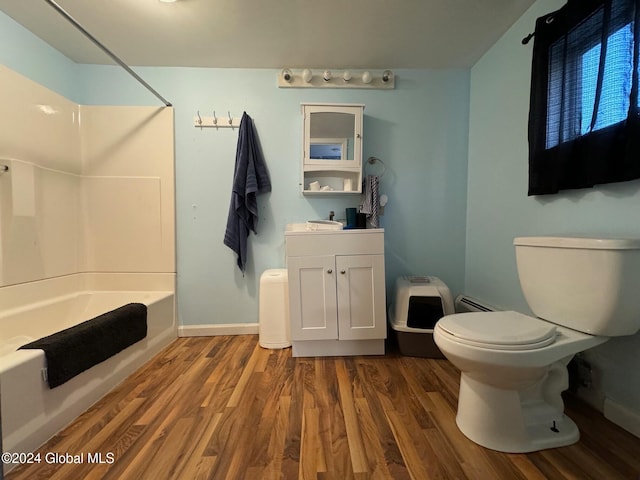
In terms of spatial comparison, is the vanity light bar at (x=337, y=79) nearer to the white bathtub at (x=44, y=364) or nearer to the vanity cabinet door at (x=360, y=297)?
the vanity cabinet door at (x=360, y=297)

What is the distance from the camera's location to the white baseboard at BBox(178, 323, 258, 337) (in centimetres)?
207

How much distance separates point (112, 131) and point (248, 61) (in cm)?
117

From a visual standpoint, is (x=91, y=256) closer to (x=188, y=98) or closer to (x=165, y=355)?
(x=165, y=355)

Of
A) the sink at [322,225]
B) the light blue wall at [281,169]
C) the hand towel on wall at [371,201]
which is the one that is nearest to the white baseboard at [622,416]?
the light blue wall at [281,169]

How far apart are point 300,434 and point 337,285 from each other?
0.82m

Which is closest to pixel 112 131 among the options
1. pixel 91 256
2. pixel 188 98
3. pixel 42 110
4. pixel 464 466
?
pixel 42 110

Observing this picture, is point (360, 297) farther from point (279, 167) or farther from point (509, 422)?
point (279, 167)

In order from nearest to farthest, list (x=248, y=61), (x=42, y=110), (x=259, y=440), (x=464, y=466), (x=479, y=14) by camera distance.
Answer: (x=464, y=466) → (x=259, y=440) → (x=479, y=14) → (x=42, y=110) → (x=248, y=61)

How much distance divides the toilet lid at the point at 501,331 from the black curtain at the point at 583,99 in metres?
0.68

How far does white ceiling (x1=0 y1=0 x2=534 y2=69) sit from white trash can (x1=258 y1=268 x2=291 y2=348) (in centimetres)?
163

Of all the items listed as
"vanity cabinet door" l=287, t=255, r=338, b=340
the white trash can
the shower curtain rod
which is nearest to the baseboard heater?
"vanity cabinet door" l=287, t=255, r=338, b=340

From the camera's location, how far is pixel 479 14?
1550 mm

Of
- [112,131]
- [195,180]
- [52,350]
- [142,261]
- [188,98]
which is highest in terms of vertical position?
[188,98]

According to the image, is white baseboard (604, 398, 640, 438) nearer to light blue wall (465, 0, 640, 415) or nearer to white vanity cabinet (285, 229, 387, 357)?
light blue wall (465, 0, 640, 415)
